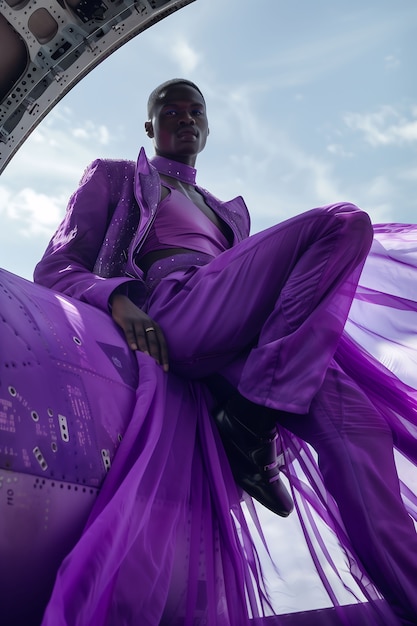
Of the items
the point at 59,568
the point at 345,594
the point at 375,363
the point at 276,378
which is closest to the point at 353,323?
the point at 375,363

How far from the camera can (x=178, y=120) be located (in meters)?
2.45

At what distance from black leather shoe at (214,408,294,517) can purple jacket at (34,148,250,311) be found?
476 millimetres

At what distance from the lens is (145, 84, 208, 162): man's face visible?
2441 mm

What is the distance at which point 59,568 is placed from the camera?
3.21 ft

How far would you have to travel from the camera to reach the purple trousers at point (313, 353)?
1372 mm

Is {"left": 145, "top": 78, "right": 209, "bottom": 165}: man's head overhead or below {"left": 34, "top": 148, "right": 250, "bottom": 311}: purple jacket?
overhead

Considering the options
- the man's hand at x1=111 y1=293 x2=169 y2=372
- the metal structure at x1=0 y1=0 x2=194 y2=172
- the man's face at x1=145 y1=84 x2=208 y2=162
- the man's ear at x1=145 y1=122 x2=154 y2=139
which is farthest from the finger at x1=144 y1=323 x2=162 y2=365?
the metal structure at x1=0 y1=0 x2=194 y2=172

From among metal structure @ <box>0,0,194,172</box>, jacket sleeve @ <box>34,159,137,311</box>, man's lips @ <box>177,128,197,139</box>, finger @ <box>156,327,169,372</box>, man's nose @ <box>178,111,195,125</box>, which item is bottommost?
finger @ <box>156,327,169,372</box>

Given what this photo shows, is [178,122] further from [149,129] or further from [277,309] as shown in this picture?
[277,309]

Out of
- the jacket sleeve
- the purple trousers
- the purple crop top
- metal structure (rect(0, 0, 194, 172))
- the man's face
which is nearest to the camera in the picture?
the purple trousers

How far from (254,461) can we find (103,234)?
898mm

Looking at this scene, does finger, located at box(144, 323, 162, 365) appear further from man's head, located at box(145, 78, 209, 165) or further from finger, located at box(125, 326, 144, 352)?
man's head, located at box(145, 78, 209, 165)

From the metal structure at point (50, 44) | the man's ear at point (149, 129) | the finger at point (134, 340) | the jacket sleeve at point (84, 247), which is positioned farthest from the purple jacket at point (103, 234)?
the metal structure at point (50, 44)

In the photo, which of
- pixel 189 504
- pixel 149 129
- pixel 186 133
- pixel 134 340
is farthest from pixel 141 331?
pixel 149 129
